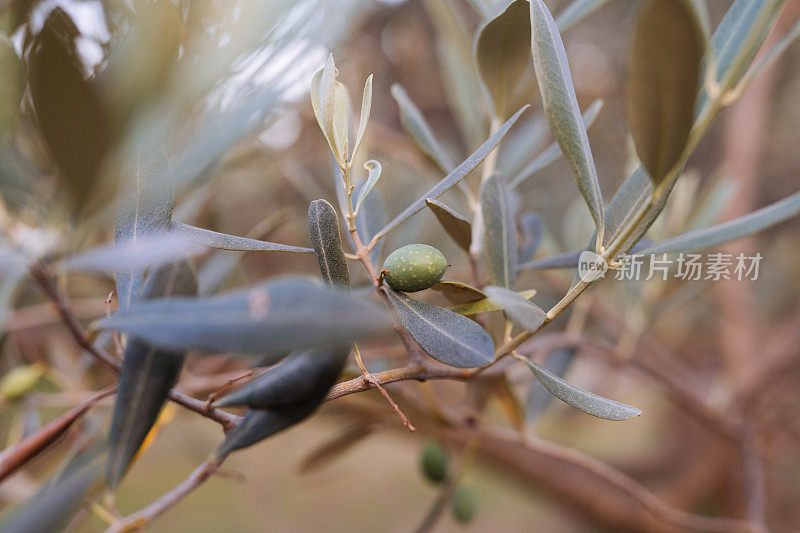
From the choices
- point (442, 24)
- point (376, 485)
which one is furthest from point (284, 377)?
point (376, 485)

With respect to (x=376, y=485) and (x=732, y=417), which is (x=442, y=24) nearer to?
(x=732, y=417)

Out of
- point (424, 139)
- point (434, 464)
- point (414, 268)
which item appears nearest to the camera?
point (414, 268)

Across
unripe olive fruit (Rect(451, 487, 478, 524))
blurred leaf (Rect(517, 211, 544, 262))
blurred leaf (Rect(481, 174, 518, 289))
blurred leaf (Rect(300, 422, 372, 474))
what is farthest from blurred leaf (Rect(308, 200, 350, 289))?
unripe olive fruit (Rect(451, 487, 478, 524))

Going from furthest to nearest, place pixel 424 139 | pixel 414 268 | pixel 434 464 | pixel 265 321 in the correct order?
pixel 434 464 → pixel 424 139 → pixel 414 268 → pixel 265 321

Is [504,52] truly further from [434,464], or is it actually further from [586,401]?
A: [434,464]

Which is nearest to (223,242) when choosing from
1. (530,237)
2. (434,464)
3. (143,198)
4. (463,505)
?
(143,198)

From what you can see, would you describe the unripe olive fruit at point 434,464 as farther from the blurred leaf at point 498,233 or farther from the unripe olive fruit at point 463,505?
the blurred leaf at point 498,233

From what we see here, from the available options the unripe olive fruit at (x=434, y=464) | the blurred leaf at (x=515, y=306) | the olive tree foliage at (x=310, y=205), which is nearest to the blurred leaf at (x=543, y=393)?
the unripe olive fruit at (x=434, y=464)
